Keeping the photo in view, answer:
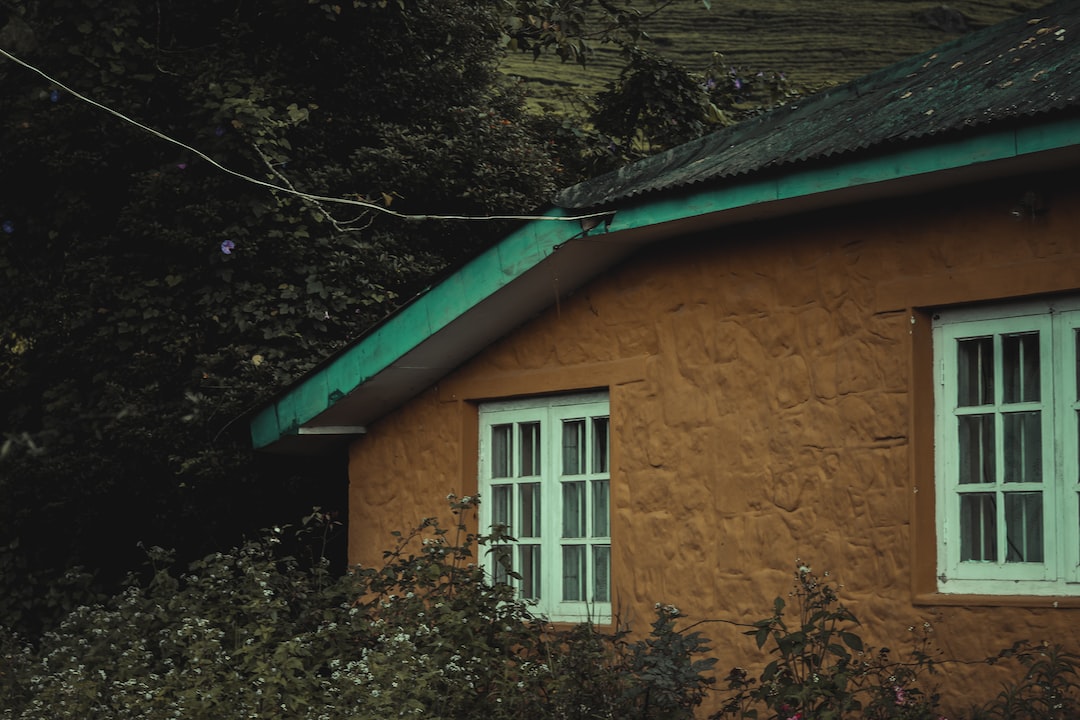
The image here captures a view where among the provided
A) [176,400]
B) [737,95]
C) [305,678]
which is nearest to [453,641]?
[305,678]

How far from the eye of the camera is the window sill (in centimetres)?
589

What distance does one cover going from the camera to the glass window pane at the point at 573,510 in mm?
8352

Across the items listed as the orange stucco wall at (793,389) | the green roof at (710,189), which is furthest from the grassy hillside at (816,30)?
the orange stucco wall at (793,389)

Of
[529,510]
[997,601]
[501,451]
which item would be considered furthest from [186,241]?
[997,601]

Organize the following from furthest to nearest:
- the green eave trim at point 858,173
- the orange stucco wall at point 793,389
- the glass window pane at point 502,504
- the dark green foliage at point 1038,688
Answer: the glass window pane at point 502,504 → the orange stucco wall at point 793,389 → the green eave trim at point 858,173 → the dark green foliage at point 1038,688

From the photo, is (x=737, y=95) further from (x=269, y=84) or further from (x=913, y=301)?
(x=913, y=301)

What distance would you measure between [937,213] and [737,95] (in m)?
9.22

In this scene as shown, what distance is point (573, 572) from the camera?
27.5 ft

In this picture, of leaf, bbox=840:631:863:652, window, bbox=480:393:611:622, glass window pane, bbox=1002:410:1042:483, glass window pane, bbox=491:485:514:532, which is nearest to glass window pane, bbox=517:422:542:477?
window, bbox=480:393:611:622

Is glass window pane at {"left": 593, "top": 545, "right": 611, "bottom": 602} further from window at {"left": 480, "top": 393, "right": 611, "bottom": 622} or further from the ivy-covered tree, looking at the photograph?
the ivy-covered tree

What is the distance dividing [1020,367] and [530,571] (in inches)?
134

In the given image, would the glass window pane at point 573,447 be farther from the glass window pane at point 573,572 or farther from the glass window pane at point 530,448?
the glass window pane at point 573,572

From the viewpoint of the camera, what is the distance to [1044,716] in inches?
217

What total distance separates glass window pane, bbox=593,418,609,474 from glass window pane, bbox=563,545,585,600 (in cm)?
47
